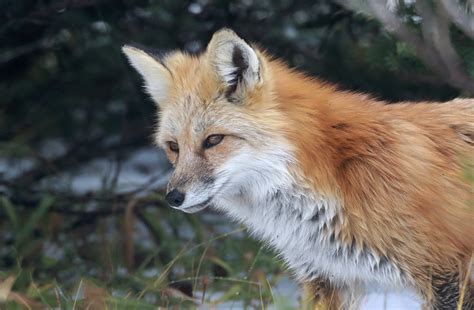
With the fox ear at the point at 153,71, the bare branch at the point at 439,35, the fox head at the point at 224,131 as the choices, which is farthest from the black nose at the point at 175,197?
the bare branch at the point at 439,35

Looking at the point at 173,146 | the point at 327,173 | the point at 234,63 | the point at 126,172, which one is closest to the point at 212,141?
the point at 173,146

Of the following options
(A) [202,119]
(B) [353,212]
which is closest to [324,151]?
(B) [353,212]

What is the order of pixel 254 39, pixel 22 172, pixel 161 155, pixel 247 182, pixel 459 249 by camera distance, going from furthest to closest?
pixel 161 155 < pixel 22 172 < pixel 254 39 < pixel 247 182 < pixel 459 249

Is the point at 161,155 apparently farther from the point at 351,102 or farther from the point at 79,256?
the point at 351,102

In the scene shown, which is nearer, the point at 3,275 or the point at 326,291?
the point at 326,291

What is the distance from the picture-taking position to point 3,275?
4.45 metres

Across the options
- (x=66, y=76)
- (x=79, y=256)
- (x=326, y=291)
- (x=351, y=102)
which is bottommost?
(x=79, y=256)

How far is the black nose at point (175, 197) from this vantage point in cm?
347

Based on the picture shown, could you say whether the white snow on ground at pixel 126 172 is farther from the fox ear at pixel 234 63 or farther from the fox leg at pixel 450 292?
the fox leg at pixel 450 292

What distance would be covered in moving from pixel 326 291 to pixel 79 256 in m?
2.63

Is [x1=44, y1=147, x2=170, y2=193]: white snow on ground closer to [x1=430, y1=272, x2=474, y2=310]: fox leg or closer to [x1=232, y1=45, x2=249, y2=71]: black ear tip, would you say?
[x1=232, y1=45, x2=249, y2=71]: black ear tip

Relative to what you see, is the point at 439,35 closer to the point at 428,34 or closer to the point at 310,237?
the point at 428,34

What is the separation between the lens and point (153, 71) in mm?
3967

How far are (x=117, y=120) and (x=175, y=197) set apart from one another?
11.7 feet
